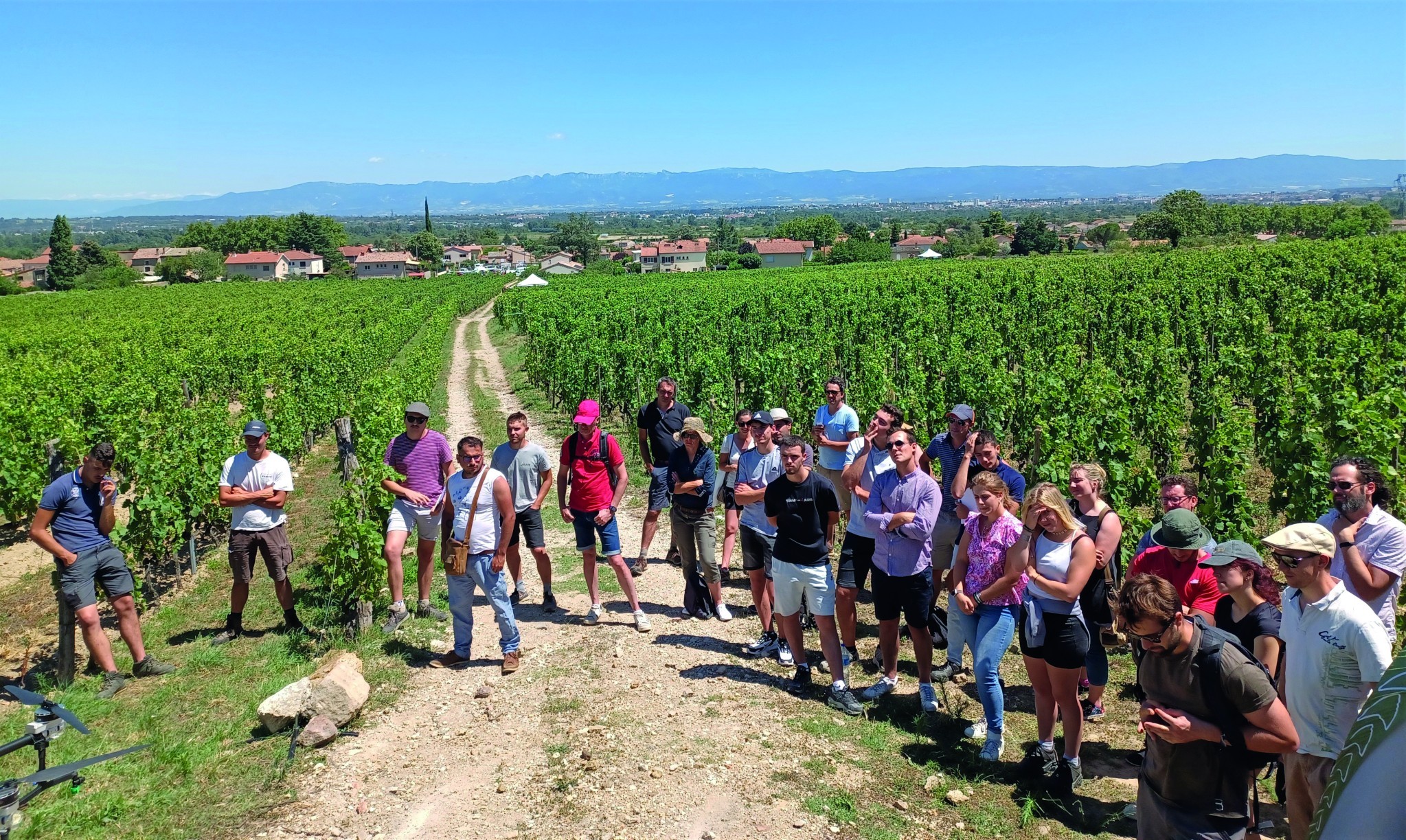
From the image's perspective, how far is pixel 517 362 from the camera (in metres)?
28.0

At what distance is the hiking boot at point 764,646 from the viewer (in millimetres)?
6695

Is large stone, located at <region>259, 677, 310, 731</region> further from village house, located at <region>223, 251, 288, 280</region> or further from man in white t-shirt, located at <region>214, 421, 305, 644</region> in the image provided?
village house, located at <region>223, 251, 288, 280</region>

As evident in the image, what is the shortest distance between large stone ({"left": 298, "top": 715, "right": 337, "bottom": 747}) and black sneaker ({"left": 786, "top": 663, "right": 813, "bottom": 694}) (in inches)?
125

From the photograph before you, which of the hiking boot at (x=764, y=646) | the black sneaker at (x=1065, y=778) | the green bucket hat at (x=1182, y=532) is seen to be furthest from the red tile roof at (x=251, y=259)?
the green bucket hat at (x=1182, y=532)

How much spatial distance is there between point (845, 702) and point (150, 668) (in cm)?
561

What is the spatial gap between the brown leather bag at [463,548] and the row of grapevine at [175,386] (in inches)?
175

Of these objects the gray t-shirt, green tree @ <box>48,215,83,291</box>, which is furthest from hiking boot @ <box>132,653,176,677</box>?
green tree @ <box>48,215,83,291</box>

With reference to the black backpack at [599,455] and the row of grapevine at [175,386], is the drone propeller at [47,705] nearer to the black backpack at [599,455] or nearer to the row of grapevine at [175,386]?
the black backpack at [599,455]

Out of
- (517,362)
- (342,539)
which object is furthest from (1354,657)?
(517,362)

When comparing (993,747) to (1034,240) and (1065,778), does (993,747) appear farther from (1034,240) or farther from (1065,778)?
(1034,240)

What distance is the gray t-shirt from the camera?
7277 millimetres

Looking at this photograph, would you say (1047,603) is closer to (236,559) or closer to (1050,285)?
(236,559)

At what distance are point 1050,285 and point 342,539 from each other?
3071 cm

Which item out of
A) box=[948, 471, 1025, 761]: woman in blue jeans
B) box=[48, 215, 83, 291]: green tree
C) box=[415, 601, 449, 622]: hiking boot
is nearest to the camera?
box=[948, 471, 1025, 761]: woman in blue jeans
